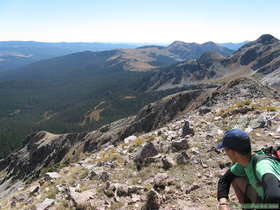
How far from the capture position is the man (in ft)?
14.8

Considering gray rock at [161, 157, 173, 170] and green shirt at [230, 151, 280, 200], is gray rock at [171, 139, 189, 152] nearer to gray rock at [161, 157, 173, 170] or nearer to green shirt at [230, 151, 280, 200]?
gray rock at [161, 157, 173, 170]

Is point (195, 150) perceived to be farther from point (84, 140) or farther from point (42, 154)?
point (42, 154)

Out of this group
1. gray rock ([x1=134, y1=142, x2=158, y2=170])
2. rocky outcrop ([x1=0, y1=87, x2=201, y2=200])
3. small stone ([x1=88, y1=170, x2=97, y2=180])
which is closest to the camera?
small stone ([x1=88, y1=170, x2=97, y2=180])

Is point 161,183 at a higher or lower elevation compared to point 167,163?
higher

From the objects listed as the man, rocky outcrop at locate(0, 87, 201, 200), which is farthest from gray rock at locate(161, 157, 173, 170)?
rocky outcrop at locate(0, 87, 201, 200)

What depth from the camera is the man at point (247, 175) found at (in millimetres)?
4516

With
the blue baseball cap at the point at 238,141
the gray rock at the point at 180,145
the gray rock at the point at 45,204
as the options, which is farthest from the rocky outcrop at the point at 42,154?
the blue baseball cap at the point at 238,141

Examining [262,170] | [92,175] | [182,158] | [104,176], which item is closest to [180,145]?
[182,158]

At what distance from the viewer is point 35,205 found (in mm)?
12969

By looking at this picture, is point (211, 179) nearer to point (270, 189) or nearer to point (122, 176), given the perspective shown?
point (122, 176)

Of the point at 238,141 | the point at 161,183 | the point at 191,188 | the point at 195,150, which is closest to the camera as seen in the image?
the point at 238,141

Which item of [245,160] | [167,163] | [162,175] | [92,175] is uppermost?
[245,160]

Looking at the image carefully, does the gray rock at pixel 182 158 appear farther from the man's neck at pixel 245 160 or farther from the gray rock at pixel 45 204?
the man's neck at pixel 245 160

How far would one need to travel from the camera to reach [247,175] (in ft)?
18.0
